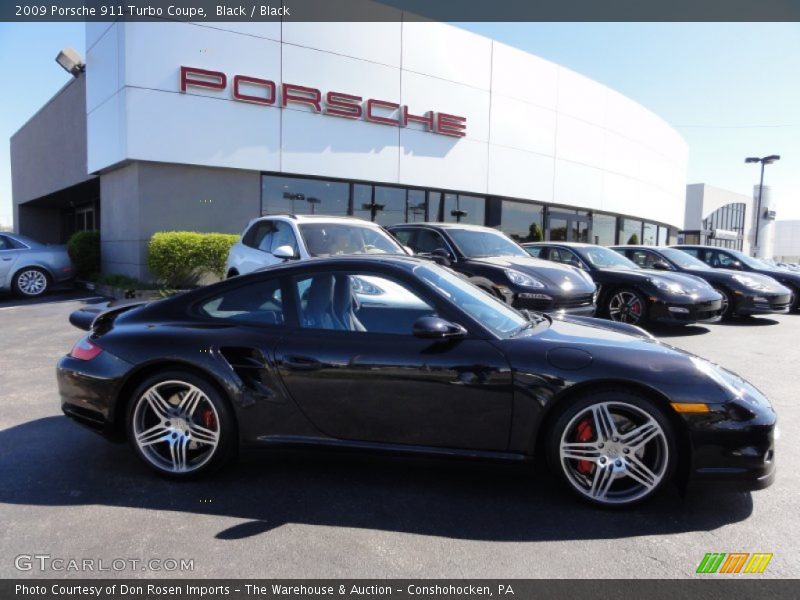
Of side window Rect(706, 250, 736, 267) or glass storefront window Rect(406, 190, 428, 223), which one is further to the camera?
glass storefront window Rect(406, 190, 428, 223)

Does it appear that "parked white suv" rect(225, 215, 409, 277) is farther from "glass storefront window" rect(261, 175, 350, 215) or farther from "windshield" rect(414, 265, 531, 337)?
"glass storefront window" rect(261, 175, 350, 215)

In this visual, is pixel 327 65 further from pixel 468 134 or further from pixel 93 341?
pixel 93 341

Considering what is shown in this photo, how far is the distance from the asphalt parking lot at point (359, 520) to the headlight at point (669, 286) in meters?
4.86

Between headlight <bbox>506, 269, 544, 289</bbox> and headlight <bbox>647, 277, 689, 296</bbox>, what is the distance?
7.57 feet

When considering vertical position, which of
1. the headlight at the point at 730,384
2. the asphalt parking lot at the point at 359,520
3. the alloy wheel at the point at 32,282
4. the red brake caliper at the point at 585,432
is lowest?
the asphalt parking lot at the point at 359,520

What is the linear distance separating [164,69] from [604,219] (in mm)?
17628

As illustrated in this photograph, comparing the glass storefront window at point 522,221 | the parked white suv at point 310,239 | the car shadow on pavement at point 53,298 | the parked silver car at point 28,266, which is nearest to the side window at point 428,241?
the parked white suv at point 310,239

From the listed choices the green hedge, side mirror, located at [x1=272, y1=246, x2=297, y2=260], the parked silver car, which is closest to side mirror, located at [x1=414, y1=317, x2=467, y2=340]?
side mirror, located at [x1=272, y1=246, x2=297, y2=260]

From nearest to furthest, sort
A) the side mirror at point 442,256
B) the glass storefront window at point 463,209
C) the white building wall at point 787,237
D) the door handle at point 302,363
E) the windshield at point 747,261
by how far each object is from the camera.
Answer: the door handle at point 302,363, the side mirror at point 442,256, the windshield at point 747,261, the glass storefront window at point 463,209, the white building wall at point 787,237

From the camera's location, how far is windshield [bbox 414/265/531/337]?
3176 millimetres

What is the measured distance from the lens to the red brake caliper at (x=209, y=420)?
3207 mm

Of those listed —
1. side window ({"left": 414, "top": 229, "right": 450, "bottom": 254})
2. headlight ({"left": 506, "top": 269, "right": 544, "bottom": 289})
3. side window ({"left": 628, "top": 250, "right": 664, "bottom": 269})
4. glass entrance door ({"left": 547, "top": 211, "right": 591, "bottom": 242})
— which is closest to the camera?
headlight ({"left": 506, "top": 269, "right": 544, "bottom": 289})

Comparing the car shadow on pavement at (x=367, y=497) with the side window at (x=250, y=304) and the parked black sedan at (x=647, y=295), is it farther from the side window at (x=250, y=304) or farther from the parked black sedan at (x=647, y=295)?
the parked black sedan at (x=647, y=295)

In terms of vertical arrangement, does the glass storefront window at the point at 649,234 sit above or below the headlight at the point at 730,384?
above
